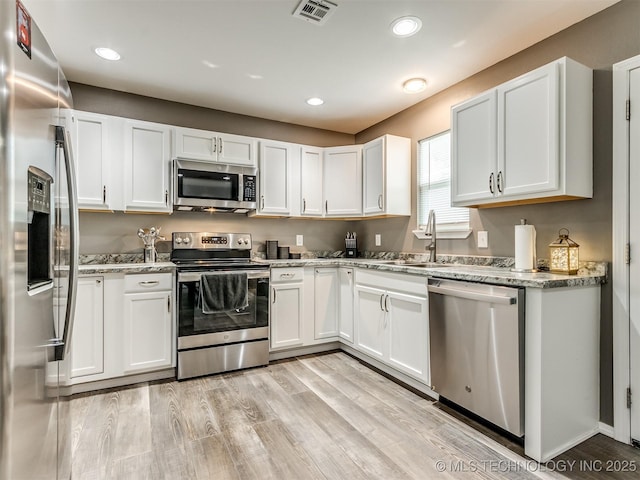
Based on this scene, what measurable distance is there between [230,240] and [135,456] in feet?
6.81

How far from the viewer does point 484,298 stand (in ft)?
6.51

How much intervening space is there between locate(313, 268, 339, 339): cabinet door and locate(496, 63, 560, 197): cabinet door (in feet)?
5.81

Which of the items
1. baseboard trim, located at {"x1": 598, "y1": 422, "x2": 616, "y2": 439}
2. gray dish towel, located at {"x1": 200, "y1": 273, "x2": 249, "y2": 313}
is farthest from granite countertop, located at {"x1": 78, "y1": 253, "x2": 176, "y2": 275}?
baseboard trim, located at {"x1": 598, "y1": 422, "x2": 616, "y2": 439}

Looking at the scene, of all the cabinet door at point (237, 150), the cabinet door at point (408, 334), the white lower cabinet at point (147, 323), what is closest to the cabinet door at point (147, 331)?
the white lower cabinet at point (147, 323)

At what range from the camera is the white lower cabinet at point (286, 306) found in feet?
10.7

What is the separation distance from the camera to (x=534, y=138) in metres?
2.11

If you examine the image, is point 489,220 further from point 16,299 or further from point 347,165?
point 16,299

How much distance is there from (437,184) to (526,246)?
1239 mm

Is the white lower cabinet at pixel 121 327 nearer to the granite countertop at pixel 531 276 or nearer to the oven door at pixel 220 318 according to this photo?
the oven door at pixel 220 318

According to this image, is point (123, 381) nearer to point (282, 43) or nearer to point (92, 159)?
point (92, 159)

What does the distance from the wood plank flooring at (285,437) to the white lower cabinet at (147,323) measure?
0.65 feet

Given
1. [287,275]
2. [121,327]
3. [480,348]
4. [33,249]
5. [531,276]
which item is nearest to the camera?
[33,249]

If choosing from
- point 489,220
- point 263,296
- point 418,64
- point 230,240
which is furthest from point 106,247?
point 489,220

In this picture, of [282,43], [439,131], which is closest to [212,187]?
[282,43]
